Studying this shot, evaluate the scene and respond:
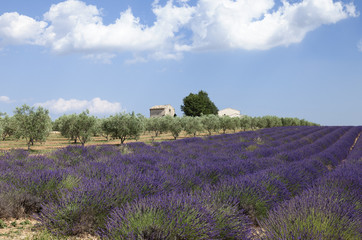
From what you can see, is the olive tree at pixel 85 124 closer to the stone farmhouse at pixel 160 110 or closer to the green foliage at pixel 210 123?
the green foliage at pixel 210 123

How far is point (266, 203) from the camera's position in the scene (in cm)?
435

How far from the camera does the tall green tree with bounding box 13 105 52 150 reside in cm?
2125

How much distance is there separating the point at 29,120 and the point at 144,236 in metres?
21.9

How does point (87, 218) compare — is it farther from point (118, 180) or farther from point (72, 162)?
point (72, 162)

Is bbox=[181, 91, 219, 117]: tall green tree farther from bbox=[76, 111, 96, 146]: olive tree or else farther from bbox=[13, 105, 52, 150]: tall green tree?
bbox=[13, 105, 52, 150]: tall green tree

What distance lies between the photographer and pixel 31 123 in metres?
21.3

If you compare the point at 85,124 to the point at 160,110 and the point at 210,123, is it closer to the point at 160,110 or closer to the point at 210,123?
the point at 210,123

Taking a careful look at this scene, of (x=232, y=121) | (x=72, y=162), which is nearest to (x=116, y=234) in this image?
(x=72, y=162)

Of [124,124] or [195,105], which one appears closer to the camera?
[124,124]

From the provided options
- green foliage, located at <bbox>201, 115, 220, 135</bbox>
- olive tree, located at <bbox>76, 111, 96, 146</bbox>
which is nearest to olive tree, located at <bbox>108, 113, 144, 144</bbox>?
olive tree, located at <bbox>76, 111, 96, 146</bbox>

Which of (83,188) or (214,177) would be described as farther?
(214,177)

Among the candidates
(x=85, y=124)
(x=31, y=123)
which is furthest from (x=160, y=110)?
(x=31, y=123)

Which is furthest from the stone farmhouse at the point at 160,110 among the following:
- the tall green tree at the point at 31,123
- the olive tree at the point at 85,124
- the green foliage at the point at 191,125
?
the tall green tree at the point at 31,123

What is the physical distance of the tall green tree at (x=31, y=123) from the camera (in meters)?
21.2
